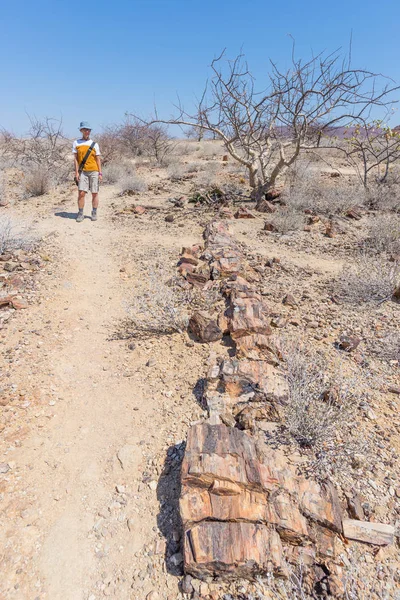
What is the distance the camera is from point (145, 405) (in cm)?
263

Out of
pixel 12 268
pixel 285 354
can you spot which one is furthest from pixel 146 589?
pixel 12 268

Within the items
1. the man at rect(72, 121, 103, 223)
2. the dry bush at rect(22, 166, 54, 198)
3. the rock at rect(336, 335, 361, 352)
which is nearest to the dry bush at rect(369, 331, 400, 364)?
the rock at rect(336, 335, 361, 352)

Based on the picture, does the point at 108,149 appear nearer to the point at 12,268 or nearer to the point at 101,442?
the point at 12,268

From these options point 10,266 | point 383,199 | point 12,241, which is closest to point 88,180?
point 12,241

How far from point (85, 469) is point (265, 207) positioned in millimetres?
7193

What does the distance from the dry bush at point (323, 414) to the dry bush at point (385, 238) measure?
3741 millimetres

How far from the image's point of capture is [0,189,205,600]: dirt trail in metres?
1.65

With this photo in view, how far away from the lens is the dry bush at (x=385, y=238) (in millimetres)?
5680

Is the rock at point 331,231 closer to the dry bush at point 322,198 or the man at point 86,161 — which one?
the dry bush at point 322,198

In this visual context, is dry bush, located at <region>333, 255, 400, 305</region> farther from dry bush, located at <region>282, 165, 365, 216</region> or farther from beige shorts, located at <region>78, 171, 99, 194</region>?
beige shorts, located at <region>78, 171, 99, 194</region>

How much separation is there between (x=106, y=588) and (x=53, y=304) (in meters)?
3.02

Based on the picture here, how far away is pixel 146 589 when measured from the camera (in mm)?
1577

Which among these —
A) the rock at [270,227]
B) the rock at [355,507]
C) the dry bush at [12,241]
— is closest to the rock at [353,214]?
the rock at [270,227]

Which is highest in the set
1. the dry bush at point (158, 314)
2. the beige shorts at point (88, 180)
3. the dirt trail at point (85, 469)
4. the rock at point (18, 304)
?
the beige shorts at point (88, 180)
